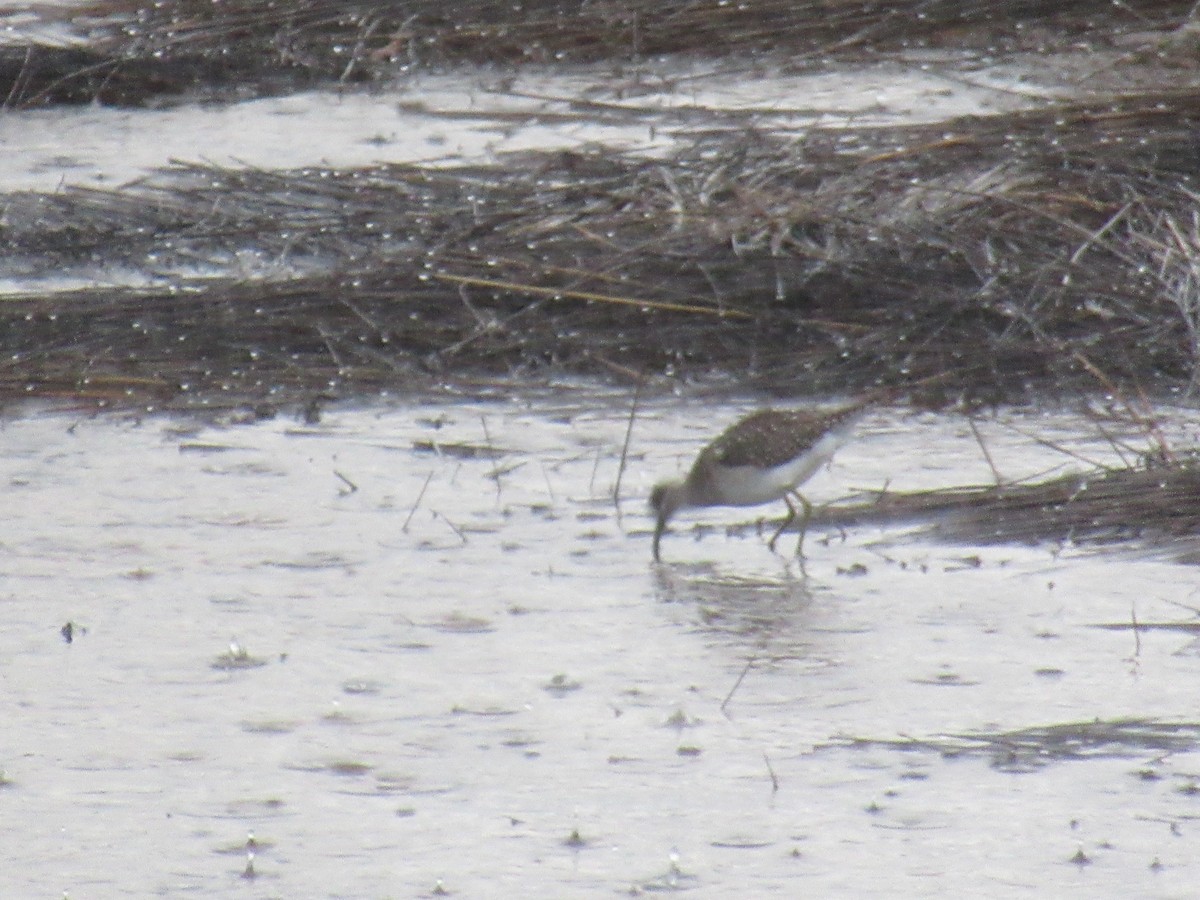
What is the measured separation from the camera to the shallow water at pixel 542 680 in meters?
3.96

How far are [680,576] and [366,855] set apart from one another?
1849 mm

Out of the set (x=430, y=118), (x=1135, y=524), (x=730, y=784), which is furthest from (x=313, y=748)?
(x=430, y=118)

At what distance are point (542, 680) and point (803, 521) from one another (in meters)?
1.25

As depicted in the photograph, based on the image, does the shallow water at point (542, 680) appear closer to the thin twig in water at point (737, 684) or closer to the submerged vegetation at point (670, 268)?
the thin twig in water at point (737, 684)

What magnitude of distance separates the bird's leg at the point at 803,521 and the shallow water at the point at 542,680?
41 millimetres

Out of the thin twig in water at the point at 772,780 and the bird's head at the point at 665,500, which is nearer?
the thin twig in water at the point at 772,780

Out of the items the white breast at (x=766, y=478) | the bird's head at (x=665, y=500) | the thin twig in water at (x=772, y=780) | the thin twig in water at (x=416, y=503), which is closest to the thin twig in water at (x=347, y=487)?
the thin twig in water at (x=416, y=503)

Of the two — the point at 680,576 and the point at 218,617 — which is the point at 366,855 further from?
the point at 680,576

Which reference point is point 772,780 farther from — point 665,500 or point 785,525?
point 785,525

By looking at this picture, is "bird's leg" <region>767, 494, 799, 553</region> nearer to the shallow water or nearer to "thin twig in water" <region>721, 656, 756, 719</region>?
the shallow water

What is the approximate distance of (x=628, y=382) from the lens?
7.23 meters

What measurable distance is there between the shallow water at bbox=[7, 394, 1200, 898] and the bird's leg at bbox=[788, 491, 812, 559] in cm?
4

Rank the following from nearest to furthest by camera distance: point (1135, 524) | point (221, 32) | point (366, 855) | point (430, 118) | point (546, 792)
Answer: point (366, 855), point (546, 792), point (1135, 524), point (430, 118), point (221, 32)

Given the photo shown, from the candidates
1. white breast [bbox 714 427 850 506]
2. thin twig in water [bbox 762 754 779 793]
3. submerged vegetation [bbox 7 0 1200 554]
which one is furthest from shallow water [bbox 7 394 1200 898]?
submerged vegetation [bbox 7 0 1200 554]
